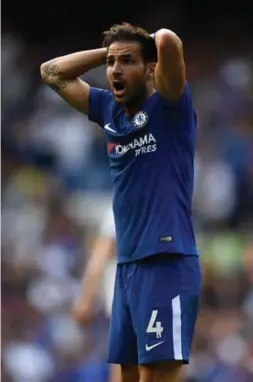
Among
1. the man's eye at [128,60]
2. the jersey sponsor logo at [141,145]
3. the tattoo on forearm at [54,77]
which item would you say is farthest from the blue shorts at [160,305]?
the tattoo on forearm at [54,77]

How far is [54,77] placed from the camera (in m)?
6.00

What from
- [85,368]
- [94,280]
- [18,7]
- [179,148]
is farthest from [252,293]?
[179,148]

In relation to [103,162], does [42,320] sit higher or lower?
lower

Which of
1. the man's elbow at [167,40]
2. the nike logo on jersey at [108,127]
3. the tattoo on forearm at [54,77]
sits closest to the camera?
the man's elbow at [167,40]

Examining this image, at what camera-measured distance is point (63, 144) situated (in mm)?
12320

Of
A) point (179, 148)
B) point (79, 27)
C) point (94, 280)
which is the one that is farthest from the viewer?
point (79, 27)

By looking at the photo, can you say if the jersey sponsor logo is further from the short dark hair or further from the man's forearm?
the man's forearm

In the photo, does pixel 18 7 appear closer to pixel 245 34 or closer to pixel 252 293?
pixel 245 34

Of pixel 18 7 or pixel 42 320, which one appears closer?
pixel 42 320

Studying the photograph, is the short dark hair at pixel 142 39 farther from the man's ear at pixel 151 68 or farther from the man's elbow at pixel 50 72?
the man's elbow at pixel 50 72

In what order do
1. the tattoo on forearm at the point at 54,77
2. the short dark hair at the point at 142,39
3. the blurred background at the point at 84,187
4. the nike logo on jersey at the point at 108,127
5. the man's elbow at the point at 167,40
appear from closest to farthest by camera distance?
the man's elbow at the point at 167,40, the short dark hair at the point at 142,39, the nike logo on jersey at the point at 108,127, the tattoo on forearm at the point at 54,77, the blurred background at the point at 84,187

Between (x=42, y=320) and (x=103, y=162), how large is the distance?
164 cm

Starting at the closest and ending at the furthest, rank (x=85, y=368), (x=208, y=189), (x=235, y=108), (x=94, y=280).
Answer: (x=94, y=280), (x=85, y=368), (x=208, y=189), (x=235, y=108)

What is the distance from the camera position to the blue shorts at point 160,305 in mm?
5312
